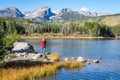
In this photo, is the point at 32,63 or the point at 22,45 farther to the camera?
the point at 22,45

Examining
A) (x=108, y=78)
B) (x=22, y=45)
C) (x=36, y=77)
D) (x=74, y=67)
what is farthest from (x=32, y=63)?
(x=22, y=45)

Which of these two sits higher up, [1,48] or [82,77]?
[1,48]

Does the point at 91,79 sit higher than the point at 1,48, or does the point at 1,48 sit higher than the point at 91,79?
the point at 1,48

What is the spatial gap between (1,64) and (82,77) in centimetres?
943

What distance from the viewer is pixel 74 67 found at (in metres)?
40.9

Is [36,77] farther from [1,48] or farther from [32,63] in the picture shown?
[32,63]

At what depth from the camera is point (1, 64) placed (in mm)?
33281

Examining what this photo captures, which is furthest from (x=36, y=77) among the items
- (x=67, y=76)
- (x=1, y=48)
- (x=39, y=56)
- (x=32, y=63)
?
(x=39, y=56)

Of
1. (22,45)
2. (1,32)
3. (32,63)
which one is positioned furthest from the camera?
(22,45)

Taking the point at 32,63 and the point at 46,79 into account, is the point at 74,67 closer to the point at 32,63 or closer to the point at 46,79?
the point at 32,63

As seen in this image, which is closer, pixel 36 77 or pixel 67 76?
pixel 36 77

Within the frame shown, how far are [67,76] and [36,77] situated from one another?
4.11 m

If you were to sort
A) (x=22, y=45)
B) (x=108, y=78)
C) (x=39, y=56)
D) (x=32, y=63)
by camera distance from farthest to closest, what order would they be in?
(x=22, y=45) < (x=39, y=56) < (x=32, y=63) < (x=108, y=78)

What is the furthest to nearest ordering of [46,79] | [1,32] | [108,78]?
[1,32]
[108,78]
[46,79]
